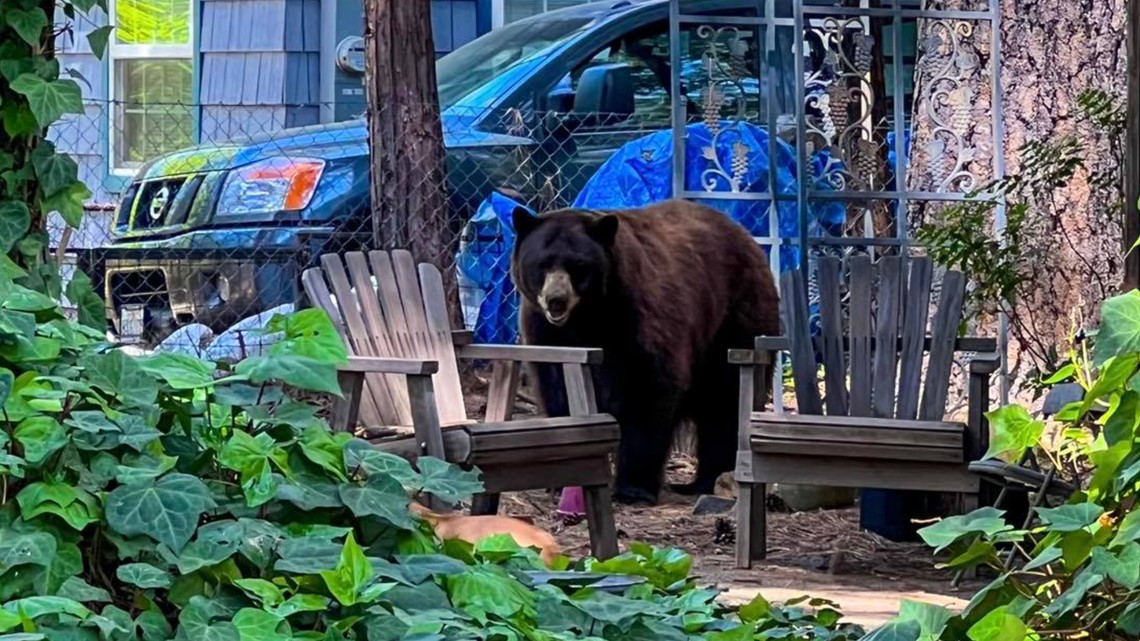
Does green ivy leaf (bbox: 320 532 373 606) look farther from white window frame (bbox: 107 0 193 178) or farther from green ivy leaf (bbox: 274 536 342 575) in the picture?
white window frame (bbox: 107 0 193 178)

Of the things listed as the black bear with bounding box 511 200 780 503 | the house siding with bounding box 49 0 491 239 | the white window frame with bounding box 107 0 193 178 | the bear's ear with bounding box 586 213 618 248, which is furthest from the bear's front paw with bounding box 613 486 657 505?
the white window frame with bounding box 107 0 193 178

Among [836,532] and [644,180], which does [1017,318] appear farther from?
[644,180]

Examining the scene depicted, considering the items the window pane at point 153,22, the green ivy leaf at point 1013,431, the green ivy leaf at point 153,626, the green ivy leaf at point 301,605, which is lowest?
the green ivy leaf at point 153,626

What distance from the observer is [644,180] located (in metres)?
9.90

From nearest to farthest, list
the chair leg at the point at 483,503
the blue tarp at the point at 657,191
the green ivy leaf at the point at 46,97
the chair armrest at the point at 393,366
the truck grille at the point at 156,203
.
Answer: the green ivy leaf at the point at 46,97 < the chair armrest at the point at 393,366 < the chair leg at the point at 483,503 < the blue tarp at the point at 657,191 < the truck grille at the point at 156,203

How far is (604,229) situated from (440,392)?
1158 mm

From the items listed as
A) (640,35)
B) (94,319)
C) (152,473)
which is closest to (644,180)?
(640,35)

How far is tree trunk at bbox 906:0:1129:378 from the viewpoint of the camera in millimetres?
8250

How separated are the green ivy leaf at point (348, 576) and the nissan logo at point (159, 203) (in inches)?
245

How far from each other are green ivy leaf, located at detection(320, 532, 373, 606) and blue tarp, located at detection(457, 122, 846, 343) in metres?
5.56

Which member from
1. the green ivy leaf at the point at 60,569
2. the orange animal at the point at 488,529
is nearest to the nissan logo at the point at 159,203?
the orange animal at the point at 488,529

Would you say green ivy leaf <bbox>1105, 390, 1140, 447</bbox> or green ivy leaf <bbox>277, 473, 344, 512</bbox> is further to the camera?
green ivy leaf <bbox>277, 473, 344, 512</bbox>

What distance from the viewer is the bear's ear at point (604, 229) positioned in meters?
7.82

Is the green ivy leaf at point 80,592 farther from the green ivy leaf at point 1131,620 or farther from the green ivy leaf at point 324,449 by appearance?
the green ivy leaf at point 1131,620
